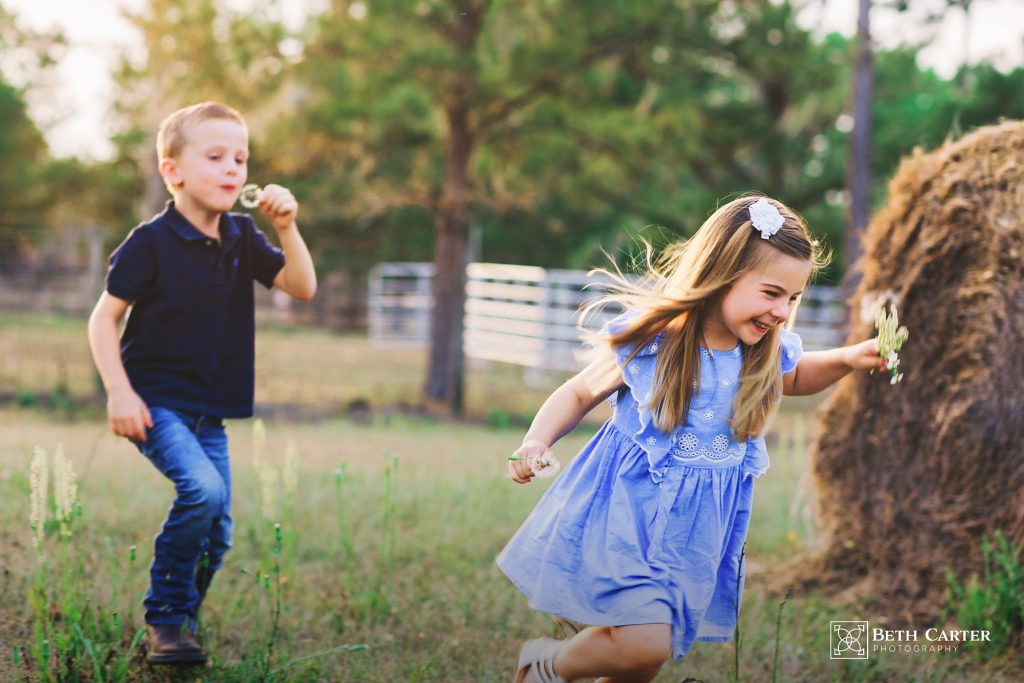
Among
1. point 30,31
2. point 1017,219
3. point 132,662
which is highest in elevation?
point 30,31

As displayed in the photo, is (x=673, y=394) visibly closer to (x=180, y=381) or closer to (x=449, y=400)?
(x=180, y=381)

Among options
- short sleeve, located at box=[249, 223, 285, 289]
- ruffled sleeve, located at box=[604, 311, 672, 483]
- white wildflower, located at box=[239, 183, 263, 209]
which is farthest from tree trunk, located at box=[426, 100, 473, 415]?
ruffled sleeve, located at box=[604, 311, 672, 483]

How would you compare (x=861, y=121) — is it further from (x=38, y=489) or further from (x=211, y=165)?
(x=38, y=489)

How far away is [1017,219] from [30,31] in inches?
392

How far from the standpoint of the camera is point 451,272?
12547 millimetres

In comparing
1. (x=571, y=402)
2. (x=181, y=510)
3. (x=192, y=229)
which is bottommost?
(x=181, y=510)

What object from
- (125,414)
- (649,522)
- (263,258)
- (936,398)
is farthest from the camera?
(936,398)

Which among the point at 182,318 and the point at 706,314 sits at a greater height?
the point at 706,314

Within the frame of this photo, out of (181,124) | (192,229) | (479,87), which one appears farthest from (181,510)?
(479,87)

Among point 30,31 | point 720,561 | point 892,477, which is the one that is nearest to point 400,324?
point 30,31

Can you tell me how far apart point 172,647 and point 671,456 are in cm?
161

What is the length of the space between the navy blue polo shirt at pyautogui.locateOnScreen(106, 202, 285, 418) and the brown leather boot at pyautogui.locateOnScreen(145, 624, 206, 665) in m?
0.66

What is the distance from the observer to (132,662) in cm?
337

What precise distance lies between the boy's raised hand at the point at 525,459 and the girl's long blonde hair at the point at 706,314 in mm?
313
